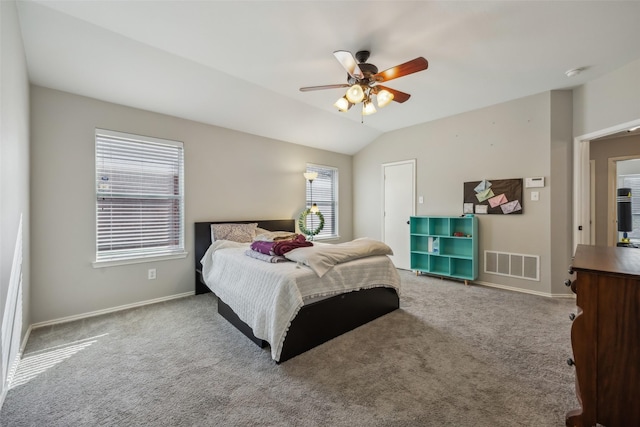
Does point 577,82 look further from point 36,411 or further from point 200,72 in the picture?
point 36,411

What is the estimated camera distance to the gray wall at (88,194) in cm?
270

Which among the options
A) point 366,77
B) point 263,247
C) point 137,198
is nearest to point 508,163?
point 366,77

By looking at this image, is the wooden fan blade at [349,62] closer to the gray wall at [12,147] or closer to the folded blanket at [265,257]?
the folded blanket at [265,257]

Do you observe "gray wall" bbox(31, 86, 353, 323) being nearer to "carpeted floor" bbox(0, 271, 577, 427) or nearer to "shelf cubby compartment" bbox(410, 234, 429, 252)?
"carpeted floor" bbox(0, 271, 577, 427)

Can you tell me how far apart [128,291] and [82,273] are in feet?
1.63

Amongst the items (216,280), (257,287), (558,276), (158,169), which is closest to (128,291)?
(216,280)

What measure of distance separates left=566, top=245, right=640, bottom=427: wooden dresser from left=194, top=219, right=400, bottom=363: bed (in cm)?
157

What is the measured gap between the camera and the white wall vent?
3699 millimetres

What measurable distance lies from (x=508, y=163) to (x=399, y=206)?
1846mm

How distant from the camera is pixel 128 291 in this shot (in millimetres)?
3178

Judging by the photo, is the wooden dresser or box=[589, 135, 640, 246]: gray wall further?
box=[589, 135, 640, 246]: gray wall

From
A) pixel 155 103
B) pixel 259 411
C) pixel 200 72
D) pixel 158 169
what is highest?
pixel 200 72

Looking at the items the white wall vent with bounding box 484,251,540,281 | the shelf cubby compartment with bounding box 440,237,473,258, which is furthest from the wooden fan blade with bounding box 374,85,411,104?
the white wall vent with bounding box 484,251,540,281

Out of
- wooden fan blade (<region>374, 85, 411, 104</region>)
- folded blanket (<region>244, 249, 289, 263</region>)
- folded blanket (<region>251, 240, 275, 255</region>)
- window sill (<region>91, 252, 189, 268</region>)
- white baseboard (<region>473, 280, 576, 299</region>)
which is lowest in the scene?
white baseboard (<region>473, 280, 576, 299</region>)
